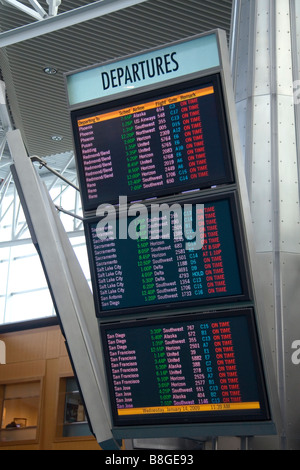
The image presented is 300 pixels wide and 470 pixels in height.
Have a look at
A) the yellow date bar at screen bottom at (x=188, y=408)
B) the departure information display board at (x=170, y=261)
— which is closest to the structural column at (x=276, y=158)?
the yellow date bar at screen bottom at (x=188, y=408)

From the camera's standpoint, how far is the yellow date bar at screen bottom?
431cm

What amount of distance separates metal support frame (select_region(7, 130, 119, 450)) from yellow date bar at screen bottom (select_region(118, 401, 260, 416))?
0.36 metres

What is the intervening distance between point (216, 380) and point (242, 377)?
188 mm

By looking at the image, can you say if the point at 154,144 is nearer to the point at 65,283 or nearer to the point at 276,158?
the point at 65,283

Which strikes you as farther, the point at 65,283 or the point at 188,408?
the point at 65,283

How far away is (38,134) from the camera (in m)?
17.5

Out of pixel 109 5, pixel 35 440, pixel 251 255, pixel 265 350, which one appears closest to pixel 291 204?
pixel 251 255

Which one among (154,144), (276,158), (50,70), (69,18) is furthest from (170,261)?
(50,70)

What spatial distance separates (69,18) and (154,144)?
6267mm

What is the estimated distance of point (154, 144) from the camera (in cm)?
480

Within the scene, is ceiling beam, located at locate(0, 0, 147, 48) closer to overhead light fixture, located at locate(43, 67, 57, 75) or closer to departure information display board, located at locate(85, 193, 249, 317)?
overhead light fixture, located at locate(43, 67, 57, 75)

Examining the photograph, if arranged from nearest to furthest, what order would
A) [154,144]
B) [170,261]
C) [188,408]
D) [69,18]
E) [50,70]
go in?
[188,408] → [170,261] → [154,144] → [69,18] → [50,70]

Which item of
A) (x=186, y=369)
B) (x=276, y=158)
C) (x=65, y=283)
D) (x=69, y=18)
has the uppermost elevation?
(x=69, y=18)

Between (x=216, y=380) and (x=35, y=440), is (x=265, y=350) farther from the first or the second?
(x=35, y=440)
